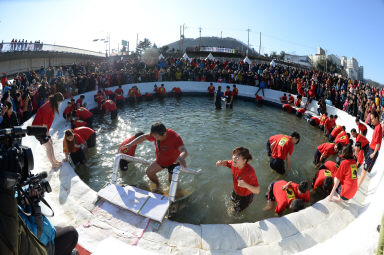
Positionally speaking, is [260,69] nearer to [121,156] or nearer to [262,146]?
[262,146]

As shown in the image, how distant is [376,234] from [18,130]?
3822mm

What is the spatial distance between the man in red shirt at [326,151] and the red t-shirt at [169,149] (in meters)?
5.04

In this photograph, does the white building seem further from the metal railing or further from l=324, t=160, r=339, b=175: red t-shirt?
l=324, t=160, r=339, b=175: red t-shirt

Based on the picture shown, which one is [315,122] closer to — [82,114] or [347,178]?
[347,178]

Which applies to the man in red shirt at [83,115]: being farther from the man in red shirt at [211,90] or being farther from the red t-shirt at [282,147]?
the man in red shirt at [211,90]

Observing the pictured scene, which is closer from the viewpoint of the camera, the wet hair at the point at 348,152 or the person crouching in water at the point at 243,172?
the person crouching in water at the point at 243,172

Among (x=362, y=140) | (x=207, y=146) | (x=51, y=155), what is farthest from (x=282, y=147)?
(x=51, y=155)

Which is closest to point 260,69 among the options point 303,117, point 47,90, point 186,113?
point 303,117

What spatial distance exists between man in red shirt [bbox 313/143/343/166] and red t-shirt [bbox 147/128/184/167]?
16.5 feet

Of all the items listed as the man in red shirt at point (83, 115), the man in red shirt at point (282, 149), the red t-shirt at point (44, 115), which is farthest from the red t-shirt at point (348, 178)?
the man in red shirt at point (83, 115)

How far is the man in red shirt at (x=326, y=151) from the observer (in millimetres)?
7242

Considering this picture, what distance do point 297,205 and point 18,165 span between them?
14.9 feet

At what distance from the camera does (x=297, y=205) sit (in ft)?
15.1

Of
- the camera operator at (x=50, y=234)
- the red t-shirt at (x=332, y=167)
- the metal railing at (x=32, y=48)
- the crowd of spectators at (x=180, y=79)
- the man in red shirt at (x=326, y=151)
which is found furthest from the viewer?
the metal railing at (x=32, y=48)
